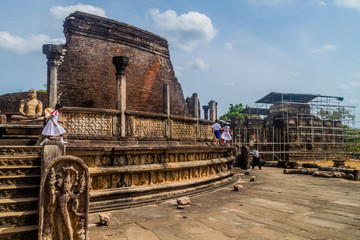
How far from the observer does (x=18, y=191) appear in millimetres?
3777

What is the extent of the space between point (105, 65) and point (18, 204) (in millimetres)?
10688

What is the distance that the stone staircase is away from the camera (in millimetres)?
3297

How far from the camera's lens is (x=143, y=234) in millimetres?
3729

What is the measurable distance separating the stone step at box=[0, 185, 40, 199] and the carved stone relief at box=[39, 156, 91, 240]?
86 cm

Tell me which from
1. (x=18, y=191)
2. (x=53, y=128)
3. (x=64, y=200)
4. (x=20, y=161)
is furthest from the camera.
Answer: (x=53, y=128)

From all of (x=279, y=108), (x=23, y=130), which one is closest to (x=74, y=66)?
(x=23, y=130)

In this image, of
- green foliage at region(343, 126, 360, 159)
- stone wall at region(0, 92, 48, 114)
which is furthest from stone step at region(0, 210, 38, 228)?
green foliage at region(343, 126, 360, 159)

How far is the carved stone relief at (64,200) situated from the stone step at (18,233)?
0.80 ft

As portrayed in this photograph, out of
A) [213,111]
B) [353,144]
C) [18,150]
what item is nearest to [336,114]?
[353,144]

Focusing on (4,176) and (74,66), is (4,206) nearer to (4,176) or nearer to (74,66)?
(4,176)

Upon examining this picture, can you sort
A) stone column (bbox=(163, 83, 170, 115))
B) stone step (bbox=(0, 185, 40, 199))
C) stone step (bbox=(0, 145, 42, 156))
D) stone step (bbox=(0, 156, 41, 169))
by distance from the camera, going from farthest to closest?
stone column (bbox=(163, 83, 170, 115)) → stone step (bbox=(0, 145, 42, 156)) → stone step (bbox=(0, 156, 41, 169)) → stone step (bbox=(0, 185, 40, 199))

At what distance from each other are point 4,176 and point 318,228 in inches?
195

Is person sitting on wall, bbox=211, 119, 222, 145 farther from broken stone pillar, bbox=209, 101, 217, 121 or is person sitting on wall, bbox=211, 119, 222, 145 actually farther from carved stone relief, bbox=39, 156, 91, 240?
carved stone relief, bbox=39, 156, 91, 240

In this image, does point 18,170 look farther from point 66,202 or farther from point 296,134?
point 296,134
